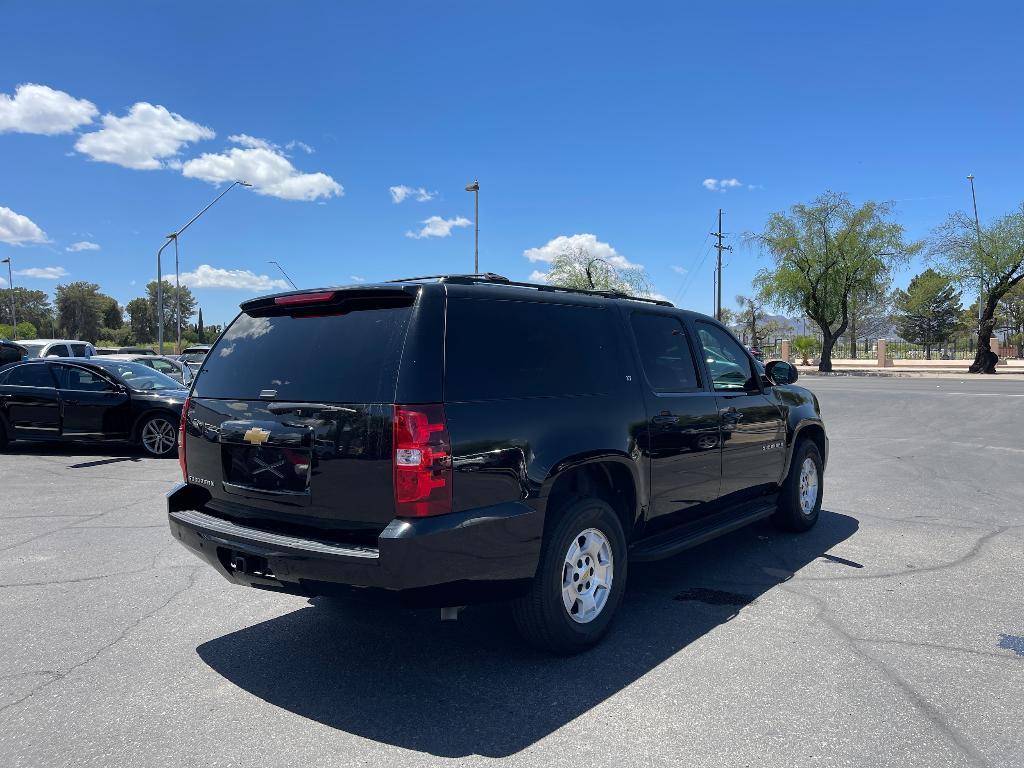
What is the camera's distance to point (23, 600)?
4.73m

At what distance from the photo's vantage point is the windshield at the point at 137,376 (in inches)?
435

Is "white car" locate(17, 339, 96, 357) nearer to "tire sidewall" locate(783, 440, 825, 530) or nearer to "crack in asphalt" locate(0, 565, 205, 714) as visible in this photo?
"crack in asphalt" locate(0, 565, 205, 714)

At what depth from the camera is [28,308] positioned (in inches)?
4048

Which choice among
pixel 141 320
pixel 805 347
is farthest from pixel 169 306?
pixel 805 347

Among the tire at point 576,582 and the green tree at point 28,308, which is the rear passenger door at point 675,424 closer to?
the tire at point 576,582

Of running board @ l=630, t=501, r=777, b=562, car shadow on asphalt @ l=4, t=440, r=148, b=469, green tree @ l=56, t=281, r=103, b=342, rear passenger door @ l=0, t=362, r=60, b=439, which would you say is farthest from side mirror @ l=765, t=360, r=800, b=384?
green tree @ l=56, t=281, r=103, b=342

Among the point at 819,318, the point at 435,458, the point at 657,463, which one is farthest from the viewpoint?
the point at 819,318

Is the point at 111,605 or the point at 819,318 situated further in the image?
the point at 819,318

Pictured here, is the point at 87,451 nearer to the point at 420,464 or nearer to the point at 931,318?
the point at 420,464

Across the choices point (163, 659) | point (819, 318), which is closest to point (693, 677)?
point (163, 659)

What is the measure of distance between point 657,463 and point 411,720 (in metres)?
2.05

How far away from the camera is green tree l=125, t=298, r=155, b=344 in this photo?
104 m

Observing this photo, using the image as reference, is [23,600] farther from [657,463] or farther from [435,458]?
[657,463]

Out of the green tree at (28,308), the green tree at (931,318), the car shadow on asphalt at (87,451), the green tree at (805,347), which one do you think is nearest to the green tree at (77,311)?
the green tree at (28,308)
